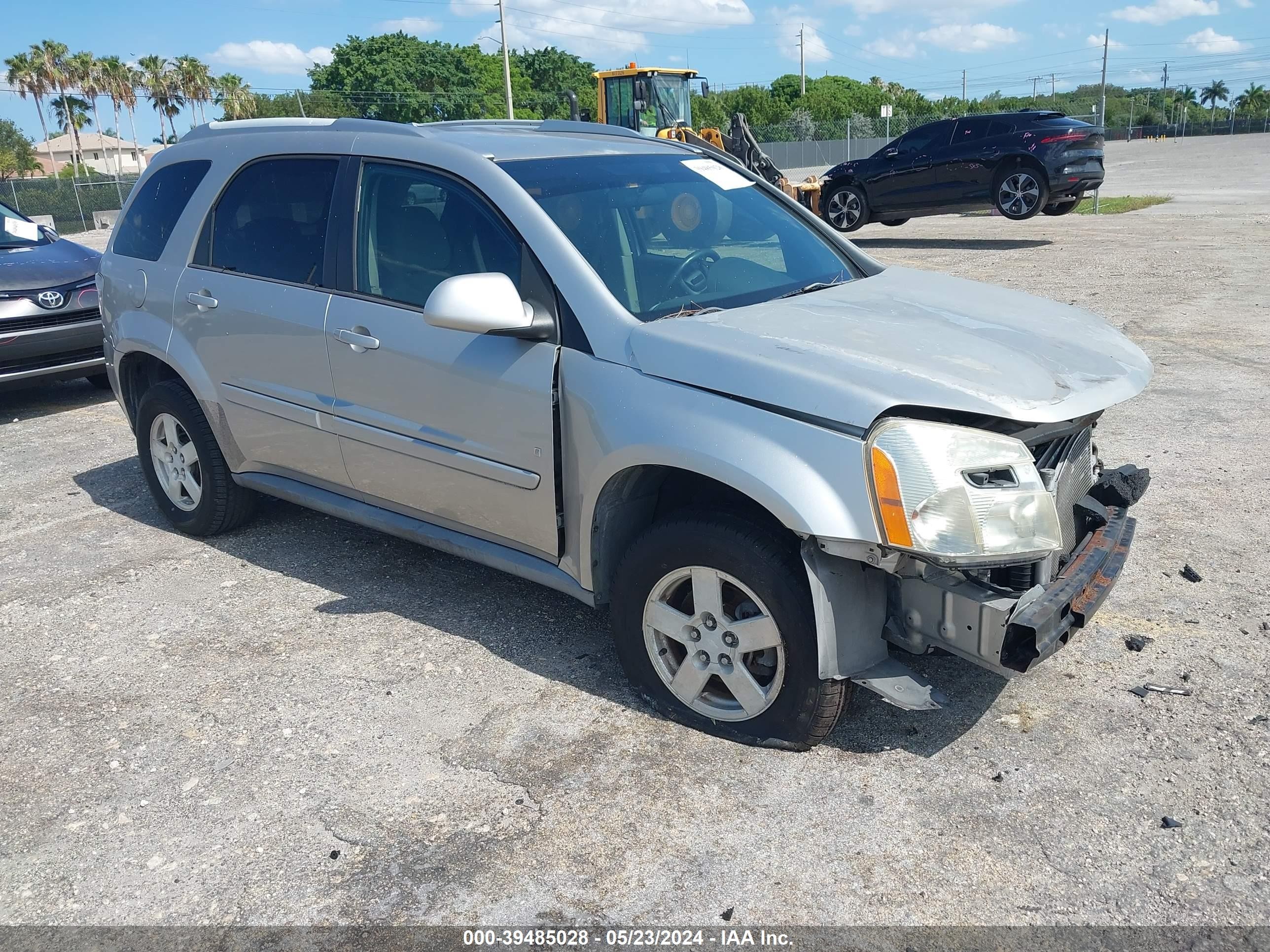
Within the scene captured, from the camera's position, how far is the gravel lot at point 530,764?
2.76m

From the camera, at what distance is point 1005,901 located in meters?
→ 2.66

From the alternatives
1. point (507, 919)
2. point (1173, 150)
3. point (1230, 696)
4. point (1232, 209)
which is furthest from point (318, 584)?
point (1173, 150)

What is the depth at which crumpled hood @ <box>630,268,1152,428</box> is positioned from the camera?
2912 millimetres

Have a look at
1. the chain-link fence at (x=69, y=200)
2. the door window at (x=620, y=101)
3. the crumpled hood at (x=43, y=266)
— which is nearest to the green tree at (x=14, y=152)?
the chain-link fence at (x=69, y=200)

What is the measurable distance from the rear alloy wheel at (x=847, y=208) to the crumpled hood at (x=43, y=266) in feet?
42.2

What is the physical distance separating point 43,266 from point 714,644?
7405mm

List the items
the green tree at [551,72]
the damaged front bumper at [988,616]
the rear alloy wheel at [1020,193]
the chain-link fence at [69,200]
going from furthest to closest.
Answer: the green tree at [551,72] < the chain-link fence at [69,200] < the rear alloy wheel at [1020,193] < the damaged front bumper at [988,616]

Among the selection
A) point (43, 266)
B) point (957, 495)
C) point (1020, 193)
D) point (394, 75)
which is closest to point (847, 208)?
point (1020, 193)

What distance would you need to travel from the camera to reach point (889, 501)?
2807mm

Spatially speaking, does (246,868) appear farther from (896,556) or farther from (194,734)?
(896,556)

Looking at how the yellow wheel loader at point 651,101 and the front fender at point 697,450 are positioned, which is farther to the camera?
the yellow wheel loader at point 651,101

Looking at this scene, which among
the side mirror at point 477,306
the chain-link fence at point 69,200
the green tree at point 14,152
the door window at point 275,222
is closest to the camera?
the side mirror at point 477,306

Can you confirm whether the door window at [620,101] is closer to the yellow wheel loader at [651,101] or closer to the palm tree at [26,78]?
the yellow wheel loader at [651,101]

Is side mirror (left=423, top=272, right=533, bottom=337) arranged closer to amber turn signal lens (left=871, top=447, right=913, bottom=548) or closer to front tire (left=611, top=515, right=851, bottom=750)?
front tire (left=611, top=515, right=851, bottom=750)
